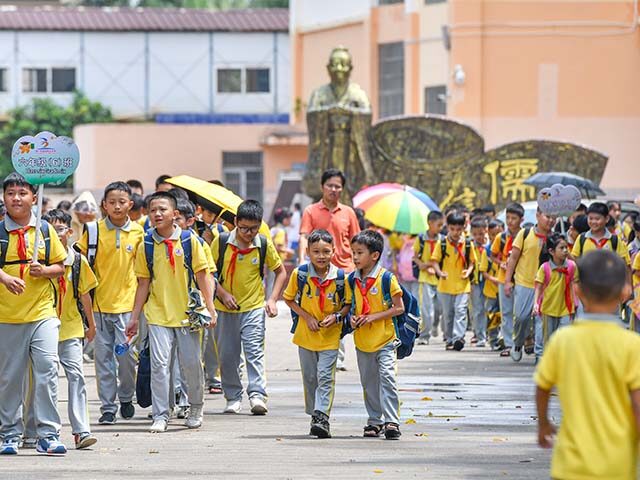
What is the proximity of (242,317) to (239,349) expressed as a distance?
0.89 ft

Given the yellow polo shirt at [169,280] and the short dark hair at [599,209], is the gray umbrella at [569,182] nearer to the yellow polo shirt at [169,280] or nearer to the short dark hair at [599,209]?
the short dark hair at [599,209]

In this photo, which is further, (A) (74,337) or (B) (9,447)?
(A) (74,337)

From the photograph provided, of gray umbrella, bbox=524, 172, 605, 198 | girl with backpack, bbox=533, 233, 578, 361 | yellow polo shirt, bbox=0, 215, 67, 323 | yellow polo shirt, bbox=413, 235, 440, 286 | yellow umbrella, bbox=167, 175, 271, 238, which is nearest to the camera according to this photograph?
yellow polo shirt, bbox=0, 215, 67, 323

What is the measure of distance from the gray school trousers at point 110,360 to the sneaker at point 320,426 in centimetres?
175

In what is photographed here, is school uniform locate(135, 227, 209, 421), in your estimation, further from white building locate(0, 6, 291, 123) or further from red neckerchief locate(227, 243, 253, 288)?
white building locate(0, 6, 291, 123)

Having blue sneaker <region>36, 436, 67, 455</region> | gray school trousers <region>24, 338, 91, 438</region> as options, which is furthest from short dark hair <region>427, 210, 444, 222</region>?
blue sneaker <region>36, 436, 67, 455</region>

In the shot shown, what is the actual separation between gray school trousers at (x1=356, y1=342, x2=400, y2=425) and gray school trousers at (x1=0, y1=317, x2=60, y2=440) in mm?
2282

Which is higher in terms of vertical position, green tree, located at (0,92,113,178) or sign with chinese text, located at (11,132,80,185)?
green tree, located at (0,92,113,178)

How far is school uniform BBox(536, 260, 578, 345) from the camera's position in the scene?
1625 cm

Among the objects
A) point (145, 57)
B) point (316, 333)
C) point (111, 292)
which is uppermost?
point (145, 57)

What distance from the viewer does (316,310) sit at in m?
12.2

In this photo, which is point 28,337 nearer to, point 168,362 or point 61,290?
point 61,290

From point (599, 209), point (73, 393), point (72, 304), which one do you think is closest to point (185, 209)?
point (72, 304)

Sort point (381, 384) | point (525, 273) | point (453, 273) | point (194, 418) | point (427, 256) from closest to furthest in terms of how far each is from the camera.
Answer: point (381, 384)
point (194, 418)
point (525, 273)
point (453, 273)
point (427, 256)
